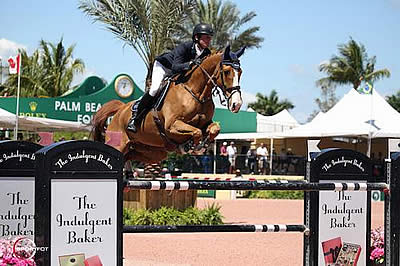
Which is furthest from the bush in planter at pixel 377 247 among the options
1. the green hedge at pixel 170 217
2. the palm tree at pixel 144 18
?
the palm tree at pixel 144 18

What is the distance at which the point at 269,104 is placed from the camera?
65.1 m

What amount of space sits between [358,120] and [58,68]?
1931cm

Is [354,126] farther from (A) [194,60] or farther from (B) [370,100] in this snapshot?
(A) [194,60]

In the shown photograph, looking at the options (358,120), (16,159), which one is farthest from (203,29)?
(358,120)

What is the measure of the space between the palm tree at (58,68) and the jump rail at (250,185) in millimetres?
32140

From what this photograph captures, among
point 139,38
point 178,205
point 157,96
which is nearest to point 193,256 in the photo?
point 157,96

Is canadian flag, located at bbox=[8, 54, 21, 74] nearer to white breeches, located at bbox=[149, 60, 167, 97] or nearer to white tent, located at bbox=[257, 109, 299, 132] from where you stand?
white breeches, located at bbox=[149, 60, 167, 97]

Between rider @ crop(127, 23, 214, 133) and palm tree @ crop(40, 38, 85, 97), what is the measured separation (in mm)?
28742

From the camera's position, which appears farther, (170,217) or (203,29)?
(170,217)

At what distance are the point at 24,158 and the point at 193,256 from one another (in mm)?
3750

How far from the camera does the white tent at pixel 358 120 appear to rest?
22.2 meters

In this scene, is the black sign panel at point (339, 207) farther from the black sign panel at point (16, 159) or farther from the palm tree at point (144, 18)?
the palm tree at point (144, 18)

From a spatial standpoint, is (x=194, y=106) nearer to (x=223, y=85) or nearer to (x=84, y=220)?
(x=223, y=85)

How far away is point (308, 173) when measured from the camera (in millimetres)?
4992
